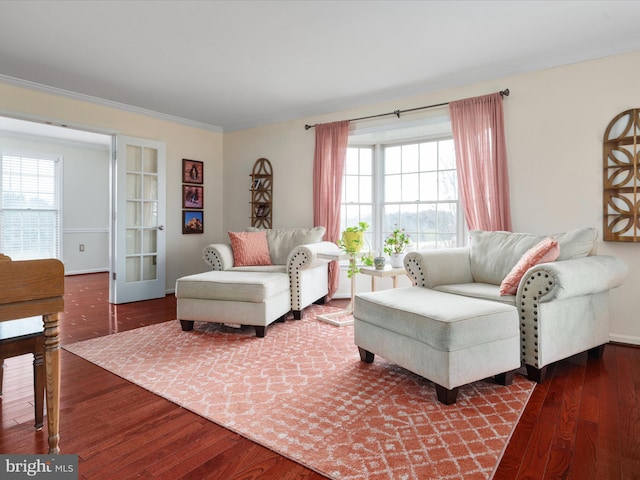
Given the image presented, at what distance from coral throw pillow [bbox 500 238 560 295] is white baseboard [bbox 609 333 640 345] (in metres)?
1.27

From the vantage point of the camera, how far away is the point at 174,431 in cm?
185

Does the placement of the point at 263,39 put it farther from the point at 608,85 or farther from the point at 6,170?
the point at 6,170

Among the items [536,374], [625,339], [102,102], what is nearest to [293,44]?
[102,102]

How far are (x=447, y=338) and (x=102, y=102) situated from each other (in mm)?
4553

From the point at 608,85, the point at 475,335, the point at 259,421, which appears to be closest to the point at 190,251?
the point at 259,421

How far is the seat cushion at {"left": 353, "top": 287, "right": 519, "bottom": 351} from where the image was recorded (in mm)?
2078

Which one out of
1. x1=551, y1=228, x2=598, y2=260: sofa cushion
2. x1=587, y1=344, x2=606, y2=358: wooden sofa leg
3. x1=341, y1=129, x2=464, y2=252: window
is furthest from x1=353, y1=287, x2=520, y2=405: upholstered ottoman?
x1=341, y1=129, x2=464, y2=252: window

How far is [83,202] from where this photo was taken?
746 cm

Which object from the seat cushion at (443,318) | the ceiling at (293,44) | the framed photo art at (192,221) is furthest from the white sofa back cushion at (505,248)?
the framed photo art at (192,221)

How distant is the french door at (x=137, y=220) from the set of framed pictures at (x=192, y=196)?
1.14ft

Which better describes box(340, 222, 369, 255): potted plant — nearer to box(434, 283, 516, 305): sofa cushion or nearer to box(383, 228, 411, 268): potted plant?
box(383, 228, 411, 268): potted plant

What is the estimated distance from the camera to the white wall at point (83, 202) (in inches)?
283

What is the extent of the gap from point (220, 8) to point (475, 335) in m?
2.59

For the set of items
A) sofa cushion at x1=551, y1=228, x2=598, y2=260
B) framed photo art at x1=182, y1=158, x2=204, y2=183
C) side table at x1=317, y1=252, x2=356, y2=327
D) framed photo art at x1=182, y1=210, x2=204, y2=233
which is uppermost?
framed photo art at x1=182, y1=158, x2=204, y2=183
